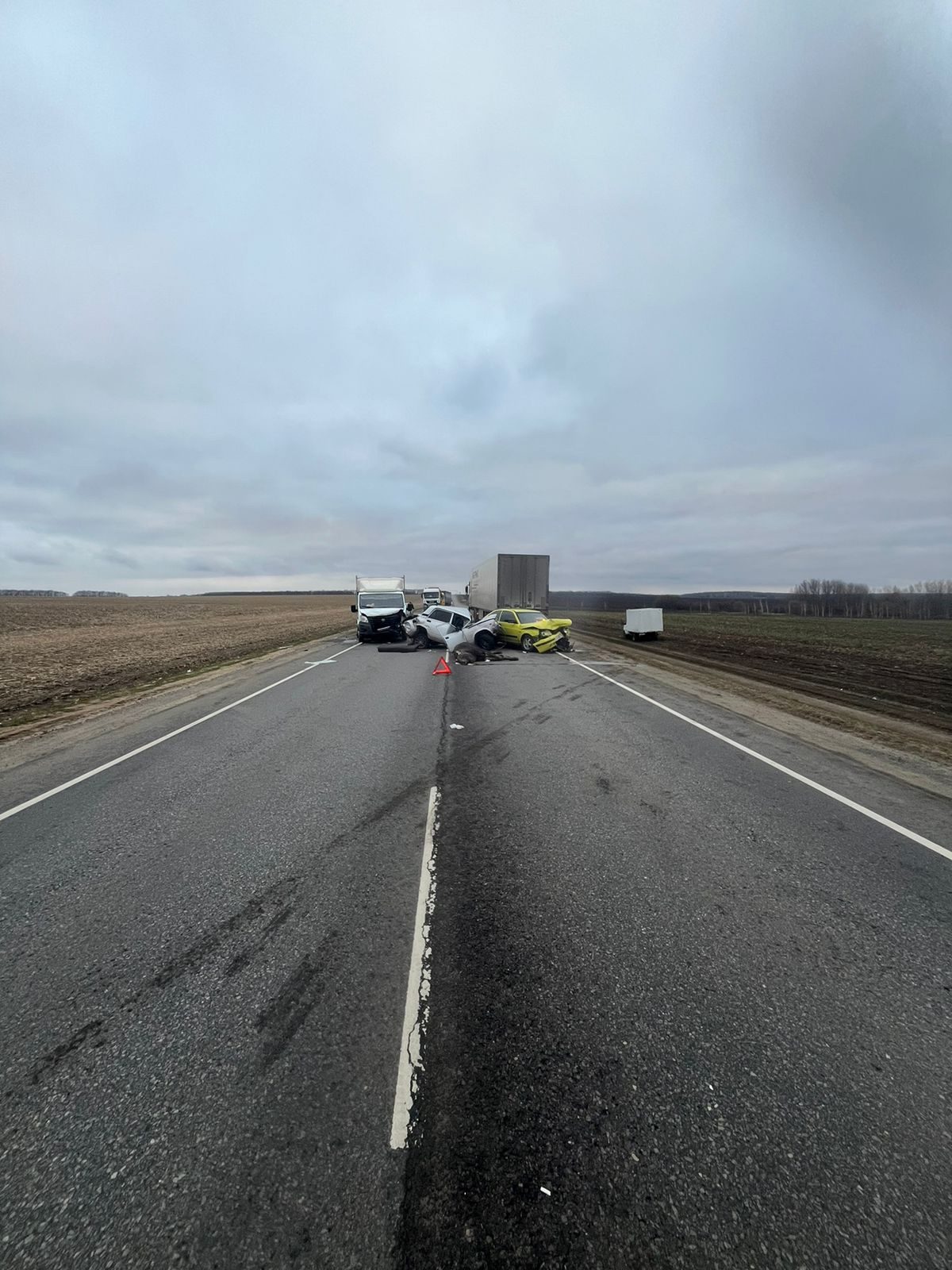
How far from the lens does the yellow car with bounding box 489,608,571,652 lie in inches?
776

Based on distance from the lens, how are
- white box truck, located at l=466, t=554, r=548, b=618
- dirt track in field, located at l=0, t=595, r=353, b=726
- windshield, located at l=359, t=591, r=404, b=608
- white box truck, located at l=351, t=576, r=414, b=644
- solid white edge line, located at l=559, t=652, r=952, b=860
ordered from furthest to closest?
1. white box truck, located at l=466, t=554, r=548, b=618
2. windshield, located at l=359, t=591, r=404, b=608
3. white box truck, located at l=351, t=576, r=414, b=644
4. dirt track in field, located at l=0, t=595, r=353, b=726
5. solid white edge line, located at l=559, t=652, r=952, b=860

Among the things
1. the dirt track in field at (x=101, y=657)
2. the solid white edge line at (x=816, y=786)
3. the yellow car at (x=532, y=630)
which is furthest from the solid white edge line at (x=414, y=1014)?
the yellow car at (x=532, y=630)

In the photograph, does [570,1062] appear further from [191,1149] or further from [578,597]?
[578,597]

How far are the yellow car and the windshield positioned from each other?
4.97 metres

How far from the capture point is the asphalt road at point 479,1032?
1828 mm

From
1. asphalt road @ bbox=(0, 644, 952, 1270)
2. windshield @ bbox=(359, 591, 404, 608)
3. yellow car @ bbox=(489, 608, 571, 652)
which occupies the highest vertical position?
windshield @ bbox=(359, 591, 404, 608)

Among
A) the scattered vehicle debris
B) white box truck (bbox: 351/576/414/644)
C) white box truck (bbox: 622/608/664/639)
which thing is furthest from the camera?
white box truck (bbox: 622/608/664/639)

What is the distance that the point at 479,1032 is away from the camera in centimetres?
261

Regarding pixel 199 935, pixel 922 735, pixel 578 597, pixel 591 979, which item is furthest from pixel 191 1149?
pixel 578 597

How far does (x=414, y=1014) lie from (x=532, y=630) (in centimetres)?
1742

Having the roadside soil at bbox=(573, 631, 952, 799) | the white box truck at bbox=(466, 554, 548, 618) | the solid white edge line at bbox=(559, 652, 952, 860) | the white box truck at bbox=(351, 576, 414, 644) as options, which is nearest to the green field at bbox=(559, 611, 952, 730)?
the roadside soil at bbox=(573, 631, 952, 799)

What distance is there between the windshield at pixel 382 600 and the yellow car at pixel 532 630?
16.3ft

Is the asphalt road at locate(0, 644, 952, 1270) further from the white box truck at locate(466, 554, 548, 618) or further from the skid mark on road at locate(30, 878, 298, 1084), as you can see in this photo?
the white box truck at locate(466, 554, 548, 618)

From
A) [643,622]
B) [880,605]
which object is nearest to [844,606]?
[880,605]
